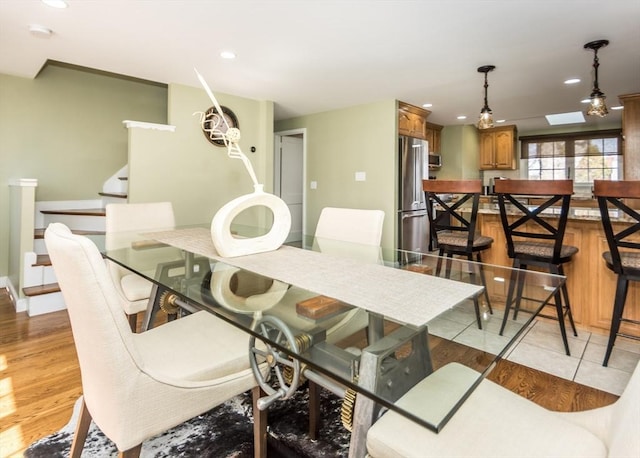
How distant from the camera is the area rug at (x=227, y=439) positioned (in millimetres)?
1453

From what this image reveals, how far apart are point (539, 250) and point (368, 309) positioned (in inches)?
77.2

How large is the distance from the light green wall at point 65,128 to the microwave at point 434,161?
14.1 ft

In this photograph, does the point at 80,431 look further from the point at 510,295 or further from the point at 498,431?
the point at 510,295

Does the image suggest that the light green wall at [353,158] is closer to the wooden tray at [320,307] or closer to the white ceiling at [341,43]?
the white ceiling at [341,43]

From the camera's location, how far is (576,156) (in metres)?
6.75

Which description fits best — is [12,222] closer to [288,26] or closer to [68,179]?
[68,179]

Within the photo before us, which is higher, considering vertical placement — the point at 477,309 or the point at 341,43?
the point at 341,43

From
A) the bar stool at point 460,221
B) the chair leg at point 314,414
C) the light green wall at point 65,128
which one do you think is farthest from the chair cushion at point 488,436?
the light green wall at point 65,128

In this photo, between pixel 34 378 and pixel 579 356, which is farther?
pixel 579 356

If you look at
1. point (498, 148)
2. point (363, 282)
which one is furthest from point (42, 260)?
point (498, 148)

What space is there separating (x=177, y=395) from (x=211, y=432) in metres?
0.67

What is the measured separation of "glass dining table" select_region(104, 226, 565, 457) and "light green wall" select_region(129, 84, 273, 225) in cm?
208

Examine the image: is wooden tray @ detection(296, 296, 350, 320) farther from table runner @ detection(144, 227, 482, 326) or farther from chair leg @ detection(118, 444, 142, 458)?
chair leg @ detection(118, 444, 142, 458)

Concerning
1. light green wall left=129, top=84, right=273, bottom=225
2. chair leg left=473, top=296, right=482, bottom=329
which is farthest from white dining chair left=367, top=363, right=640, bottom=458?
light green wall left=129, top=84, right=273, bottom=225
